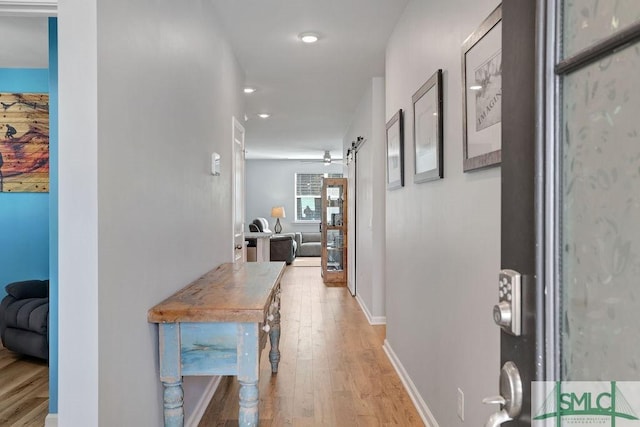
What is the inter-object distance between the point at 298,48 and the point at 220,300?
2.63 metres

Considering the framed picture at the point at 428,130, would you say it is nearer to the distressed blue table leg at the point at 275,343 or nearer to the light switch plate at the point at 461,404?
the light switch plate at the point at 461,404

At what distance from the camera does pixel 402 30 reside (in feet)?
10.7

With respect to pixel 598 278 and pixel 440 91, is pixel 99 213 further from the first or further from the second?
pixel 440 91

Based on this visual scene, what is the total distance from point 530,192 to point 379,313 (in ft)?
14.4

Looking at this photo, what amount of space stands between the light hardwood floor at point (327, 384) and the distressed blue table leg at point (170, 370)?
733mm

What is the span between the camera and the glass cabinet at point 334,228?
7688 millimetres

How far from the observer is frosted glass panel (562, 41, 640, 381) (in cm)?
55

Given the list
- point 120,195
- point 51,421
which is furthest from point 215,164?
point 51,421

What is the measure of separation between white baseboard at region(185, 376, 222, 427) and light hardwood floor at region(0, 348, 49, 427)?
87cm

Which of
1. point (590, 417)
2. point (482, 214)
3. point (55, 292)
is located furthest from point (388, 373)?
point (590, 417)

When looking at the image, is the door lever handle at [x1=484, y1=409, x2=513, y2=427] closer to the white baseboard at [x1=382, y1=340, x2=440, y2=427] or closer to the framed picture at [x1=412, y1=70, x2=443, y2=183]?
the framed picture at [x1=412, y1=70, x2=443, y2=183]

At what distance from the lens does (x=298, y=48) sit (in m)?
3.95

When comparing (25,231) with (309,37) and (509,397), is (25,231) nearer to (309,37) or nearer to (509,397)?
(309,37)

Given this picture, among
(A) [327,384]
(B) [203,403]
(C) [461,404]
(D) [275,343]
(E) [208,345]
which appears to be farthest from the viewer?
(D) [275,343]
